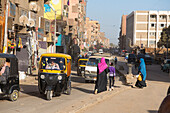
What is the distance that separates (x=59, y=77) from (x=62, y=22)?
134 ft

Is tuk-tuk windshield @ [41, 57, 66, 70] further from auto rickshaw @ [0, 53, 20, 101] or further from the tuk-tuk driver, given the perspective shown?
the tuk-tuk driver

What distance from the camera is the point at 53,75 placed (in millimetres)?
12367

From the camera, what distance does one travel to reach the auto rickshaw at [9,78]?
1096 centimetres

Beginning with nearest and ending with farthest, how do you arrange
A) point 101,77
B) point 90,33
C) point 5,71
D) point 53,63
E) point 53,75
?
point 5,71
point 53,75
point 53,63
point 101,77
point 90,33

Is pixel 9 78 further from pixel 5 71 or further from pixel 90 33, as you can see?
pixel 90 33

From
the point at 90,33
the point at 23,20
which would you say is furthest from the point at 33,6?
the point at 90,33

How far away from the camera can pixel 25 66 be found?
25703mm

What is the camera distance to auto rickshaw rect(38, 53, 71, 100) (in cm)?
1223

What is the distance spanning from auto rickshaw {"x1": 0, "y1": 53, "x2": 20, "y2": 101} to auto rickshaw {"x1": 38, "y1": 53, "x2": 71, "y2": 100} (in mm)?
1222

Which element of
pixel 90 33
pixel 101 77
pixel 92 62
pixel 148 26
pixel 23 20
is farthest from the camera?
pixel 90 33

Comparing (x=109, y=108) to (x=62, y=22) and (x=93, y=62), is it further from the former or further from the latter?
(x=62, y=22)

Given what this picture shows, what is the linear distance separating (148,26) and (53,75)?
110m

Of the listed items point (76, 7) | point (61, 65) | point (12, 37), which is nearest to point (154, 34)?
point (76, 7)

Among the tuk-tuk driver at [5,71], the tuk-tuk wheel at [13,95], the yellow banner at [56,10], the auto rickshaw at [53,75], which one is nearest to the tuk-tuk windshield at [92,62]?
the auto rickshaw at [53,75]
